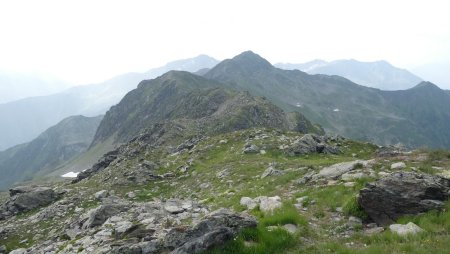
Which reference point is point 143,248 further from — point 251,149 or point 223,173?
point 251,149

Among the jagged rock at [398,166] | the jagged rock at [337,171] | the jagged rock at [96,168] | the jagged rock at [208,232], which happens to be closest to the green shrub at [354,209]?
the jagged rock at [208,232]

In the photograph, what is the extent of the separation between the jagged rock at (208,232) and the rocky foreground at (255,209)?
0.04 meters

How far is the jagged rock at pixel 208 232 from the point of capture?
13.7m

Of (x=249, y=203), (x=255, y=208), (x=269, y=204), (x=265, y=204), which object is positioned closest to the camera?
(x=269, y=204)

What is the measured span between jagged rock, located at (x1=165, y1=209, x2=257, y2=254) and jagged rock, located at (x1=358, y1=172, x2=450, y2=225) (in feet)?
17.0

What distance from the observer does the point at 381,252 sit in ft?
40.9

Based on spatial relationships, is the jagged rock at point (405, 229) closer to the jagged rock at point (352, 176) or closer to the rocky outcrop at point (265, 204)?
the rocky outcrop at point (265, 204)

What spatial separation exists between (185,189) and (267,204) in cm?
1906

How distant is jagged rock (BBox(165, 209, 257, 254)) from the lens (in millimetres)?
13719

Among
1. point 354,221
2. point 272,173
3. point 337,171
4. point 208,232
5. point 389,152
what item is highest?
point 208,232

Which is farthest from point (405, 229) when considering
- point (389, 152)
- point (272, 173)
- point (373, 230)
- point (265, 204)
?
point (389, 152)

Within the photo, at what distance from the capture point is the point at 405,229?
46.5 feet

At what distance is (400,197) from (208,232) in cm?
809

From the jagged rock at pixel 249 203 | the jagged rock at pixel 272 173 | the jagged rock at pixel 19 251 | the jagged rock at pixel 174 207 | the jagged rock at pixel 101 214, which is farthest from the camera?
the jagged rock at pixel 272 173
